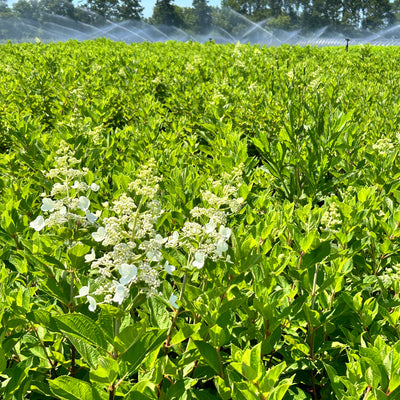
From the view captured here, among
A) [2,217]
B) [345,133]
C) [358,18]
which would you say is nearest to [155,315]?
[2,217]

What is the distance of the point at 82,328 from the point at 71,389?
183mm

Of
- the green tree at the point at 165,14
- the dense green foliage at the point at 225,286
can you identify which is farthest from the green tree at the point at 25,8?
the dense green foliage at the point at 225,286

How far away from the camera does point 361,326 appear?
203cm

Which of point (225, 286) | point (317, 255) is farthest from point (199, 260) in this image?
point (317, 255)

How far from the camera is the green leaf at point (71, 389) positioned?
134 cm

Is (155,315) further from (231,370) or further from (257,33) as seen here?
(257,33)

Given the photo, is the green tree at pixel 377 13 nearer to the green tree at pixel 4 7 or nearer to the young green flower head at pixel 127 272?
the green tree at pixel 4 7

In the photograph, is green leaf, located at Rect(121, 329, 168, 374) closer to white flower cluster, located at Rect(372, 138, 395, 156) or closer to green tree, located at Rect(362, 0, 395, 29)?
white flower cluster, located at Rect(372, 138, 395, 156)

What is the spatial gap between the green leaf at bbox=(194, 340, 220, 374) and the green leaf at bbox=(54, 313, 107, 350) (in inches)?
14.5

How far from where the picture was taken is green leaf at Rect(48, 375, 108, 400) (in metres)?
1.34

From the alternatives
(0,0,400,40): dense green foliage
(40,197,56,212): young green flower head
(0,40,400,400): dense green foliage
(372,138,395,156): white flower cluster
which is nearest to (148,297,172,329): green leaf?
(0,40,400,400): dense green foliage

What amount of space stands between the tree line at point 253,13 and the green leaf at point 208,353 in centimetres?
8566

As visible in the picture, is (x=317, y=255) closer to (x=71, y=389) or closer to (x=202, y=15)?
(x=71, y=389)

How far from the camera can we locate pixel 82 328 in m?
1.43
